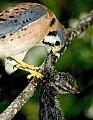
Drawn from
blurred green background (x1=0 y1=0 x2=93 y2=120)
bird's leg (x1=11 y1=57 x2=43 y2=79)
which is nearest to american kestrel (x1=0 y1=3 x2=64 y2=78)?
bird's leg (x1=11 y1=57 x2=43 y2=79)

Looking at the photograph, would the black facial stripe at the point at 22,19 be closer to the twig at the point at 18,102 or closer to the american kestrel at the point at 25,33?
the american kestrel at the point at 25,33

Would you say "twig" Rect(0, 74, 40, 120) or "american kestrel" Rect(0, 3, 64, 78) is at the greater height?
"american kestrel" Rect(0, 3, 64, 78)

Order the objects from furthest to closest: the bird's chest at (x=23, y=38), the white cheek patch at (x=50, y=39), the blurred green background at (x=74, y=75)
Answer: the blurred green background at (x=74, y=75), the white cheek patch at (x=50, y=39), the bird's chest at (x=23, y=38)

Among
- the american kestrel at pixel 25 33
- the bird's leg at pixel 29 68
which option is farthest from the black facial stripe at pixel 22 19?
the bird's leg at pixel 29 68

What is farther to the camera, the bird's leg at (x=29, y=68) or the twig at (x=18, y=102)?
the bird's leg at (x=29, y=68)

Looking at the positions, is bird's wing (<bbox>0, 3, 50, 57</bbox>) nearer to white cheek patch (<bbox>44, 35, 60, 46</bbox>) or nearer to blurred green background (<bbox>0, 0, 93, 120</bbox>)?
white cheek patch (<bbox>44, 35, 60, 46</bbox>)

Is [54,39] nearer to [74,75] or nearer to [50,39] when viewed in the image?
[50,39]

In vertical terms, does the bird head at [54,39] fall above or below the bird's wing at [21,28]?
below
